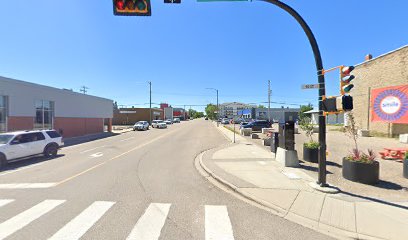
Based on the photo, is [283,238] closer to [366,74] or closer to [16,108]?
→ [16,108]

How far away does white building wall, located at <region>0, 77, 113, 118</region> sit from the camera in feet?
75.0

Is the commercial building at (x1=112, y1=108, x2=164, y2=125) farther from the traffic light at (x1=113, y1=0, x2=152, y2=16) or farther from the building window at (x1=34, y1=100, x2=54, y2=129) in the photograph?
the traffic light at (x1=113, y1=0, x2=152, y2=16)

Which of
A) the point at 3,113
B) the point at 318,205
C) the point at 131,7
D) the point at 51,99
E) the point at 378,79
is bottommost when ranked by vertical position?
the point at 318,205

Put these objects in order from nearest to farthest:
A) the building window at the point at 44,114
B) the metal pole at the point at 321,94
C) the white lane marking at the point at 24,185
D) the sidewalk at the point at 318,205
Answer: the sidewalk at the point at 318,205, the metal pole at the point at 321,94, the white lane marking at the point at 24,185, the building window at the point at 44,114

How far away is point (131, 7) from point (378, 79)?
2868 centimetres

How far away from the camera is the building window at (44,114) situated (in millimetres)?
26141

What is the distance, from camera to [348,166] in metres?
9.30

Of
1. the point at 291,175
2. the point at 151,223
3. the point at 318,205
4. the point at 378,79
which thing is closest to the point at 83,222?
the point at 151,223

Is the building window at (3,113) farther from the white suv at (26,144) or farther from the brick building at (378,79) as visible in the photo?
the brick building at (378,79)

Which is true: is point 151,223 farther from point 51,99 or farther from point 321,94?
point 51,99

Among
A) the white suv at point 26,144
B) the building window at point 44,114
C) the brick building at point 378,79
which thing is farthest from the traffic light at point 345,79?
the building window at point 44,114

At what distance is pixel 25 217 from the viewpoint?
596 cm

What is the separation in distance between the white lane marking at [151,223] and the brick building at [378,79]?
2631cm

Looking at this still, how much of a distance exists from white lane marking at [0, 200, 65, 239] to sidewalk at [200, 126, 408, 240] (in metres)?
5.16
